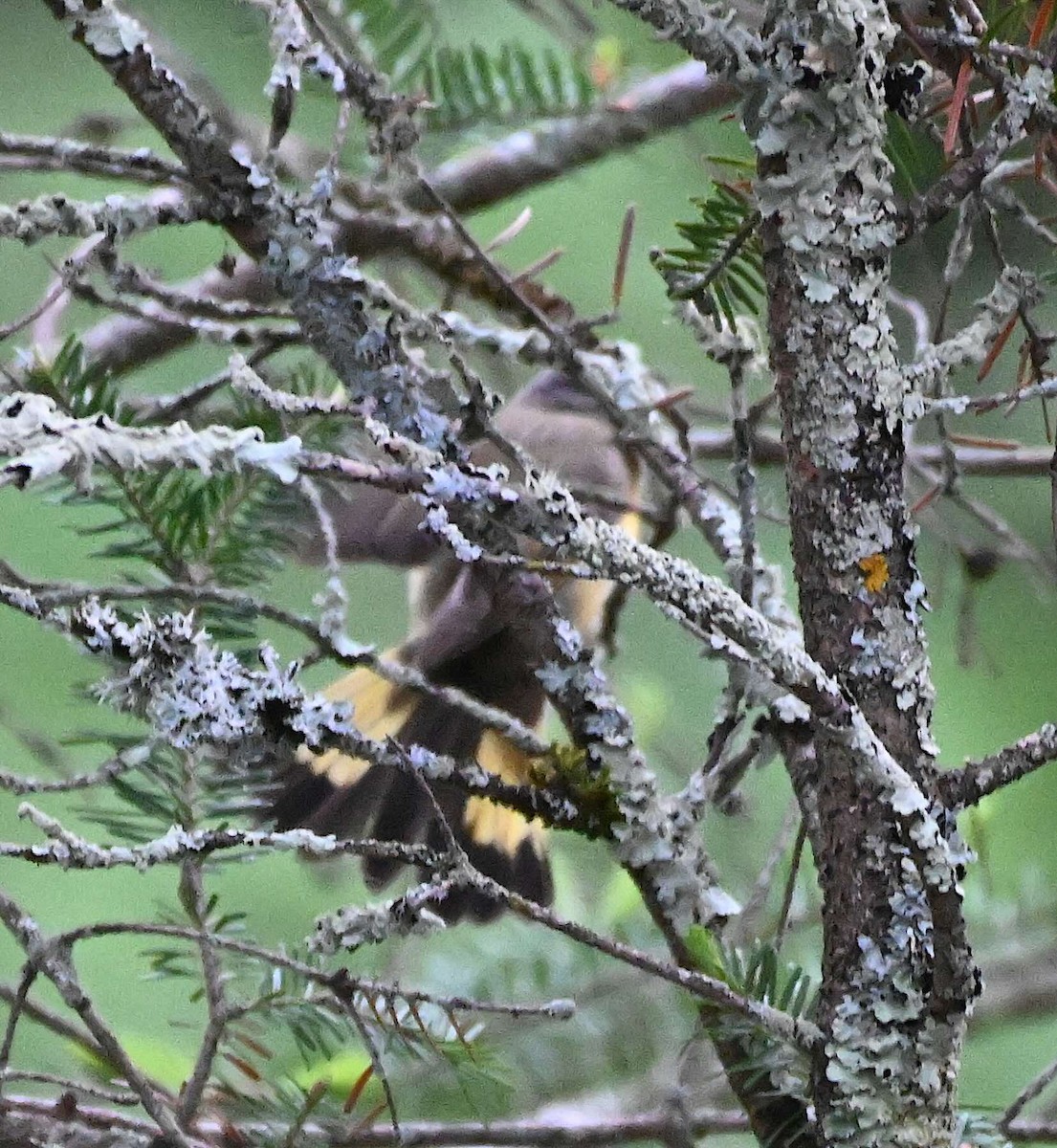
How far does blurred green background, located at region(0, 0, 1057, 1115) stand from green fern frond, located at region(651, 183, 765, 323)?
0.32 meters

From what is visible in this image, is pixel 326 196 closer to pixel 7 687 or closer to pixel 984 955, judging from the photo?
pixel 984 955

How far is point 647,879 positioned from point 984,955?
0.73m

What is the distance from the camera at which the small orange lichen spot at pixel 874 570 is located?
1.55ft

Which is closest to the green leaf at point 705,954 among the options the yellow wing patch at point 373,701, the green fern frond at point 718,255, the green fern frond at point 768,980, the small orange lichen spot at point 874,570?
the green fern frond at point 768,980

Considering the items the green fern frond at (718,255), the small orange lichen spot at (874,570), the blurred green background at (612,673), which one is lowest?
the blurred green background at (612,673)

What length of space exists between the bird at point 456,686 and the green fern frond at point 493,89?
0.24 metres

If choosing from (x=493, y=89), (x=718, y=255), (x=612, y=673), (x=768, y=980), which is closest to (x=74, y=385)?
(x=718, y=255)

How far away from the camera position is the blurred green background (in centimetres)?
106

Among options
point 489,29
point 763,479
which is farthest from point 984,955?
point 489,29

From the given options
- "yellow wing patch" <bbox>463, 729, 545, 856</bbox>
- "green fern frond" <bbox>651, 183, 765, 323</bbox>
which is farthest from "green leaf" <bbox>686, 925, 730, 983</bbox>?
"yellow wing patch" <bbox>463, 729, 545, 856</bbox>

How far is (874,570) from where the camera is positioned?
47 cm

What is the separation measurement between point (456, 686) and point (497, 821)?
215 millimetres

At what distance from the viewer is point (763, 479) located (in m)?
1.39

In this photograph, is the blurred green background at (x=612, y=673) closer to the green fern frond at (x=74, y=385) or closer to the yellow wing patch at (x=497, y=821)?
the yellow wing patch at (x=497, y=821)
